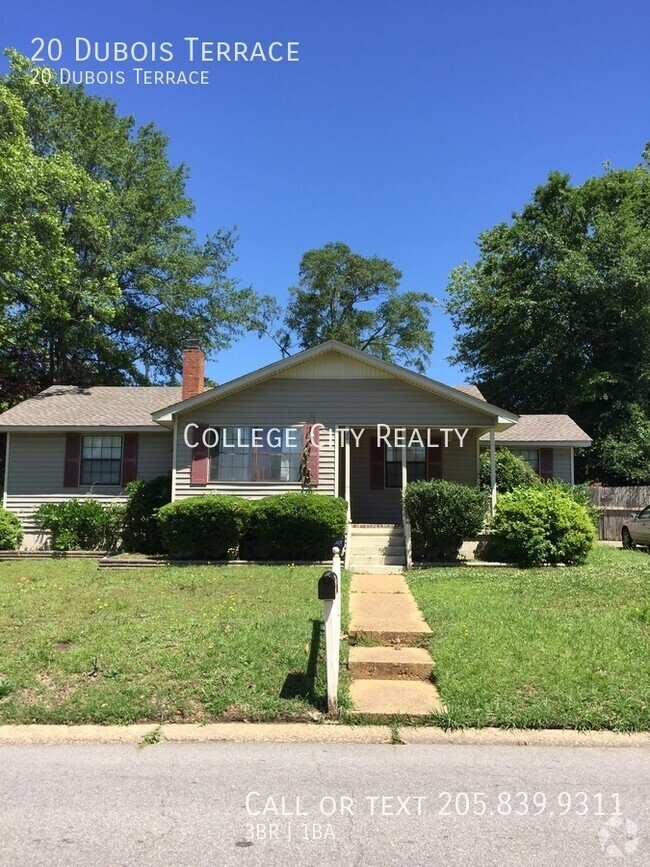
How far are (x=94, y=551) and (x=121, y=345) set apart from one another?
15752 millimetres

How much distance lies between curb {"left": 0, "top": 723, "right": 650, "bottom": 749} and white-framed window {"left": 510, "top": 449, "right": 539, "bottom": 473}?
52.4 feet

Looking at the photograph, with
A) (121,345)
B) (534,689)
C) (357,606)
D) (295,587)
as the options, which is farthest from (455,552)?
(121,345)

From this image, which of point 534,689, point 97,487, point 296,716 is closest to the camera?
point 296,716

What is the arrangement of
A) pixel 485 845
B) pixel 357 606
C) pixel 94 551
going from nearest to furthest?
pixel 485 845 < pixel 357 606 < pixel 94 551

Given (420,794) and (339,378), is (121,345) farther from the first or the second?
(420,794)

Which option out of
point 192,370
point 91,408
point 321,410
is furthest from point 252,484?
point 91,408

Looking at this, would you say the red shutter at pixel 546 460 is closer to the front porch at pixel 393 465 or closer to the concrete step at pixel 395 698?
the front porch at pixel 393 465

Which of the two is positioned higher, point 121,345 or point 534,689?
point 121,345

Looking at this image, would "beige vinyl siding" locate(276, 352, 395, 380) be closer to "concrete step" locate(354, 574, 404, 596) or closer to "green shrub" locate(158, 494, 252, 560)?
"green shrub" locate(158, 494, 252, 560)

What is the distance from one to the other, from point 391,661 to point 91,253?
998 inches

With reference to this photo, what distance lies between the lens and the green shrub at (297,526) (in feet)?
42.4

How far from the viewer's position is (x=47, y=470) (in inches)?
672

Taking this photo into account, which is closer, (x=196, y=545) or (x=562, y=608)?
(x=562, y=608)

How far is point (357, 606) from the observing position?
26.8 feet
